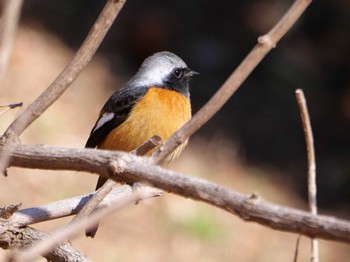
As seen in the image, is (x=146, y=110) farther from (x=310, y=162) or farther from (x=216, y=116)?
(x=216, y=116)

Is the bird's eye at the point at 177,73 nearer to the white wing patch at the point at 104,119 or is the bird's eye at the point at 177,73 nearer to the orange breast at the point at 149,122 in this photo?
the orange breast at the point at 149,122

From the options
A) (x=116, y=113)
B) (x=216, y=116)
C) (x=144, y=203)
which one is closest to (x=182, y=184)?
(x=116, y=113)

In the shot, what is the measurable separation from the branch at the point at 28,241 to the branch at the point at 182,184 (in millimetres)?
454

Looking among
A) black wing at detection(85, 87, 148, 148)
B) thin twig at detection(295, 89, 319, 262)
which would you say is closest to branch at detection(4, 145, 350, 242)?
thin twig at detection(295, 89, 319, 262)

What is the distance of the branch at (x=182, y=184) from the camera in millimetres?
1107

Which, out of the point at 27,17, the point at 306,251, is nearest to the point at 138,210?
the point at 306,251

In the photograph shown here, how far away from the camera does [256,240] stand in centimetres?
660

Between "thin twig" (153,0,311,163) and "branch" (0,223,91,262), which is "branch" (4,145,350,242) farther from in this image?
"branch" (0,223,91,262)

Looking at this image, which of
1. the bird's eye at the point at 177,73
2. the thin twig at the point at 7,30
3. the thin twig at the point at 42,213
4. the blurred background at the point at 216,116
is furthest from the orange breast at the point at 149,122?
the thin twig at the point at 7,30

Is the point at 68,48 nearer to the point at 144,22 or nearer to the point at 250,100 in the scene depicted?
the point at 144,22

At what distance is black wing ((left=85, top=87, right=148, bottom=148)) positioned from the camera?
447cm

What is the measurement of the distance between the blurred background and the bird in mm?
1654

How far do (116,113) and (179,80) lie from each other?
23.1 inches

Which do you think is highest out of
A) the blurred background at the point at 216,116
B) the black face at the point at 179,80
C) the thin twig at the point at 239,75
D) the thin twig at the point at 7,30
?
the blurred background at the point at 216,116
